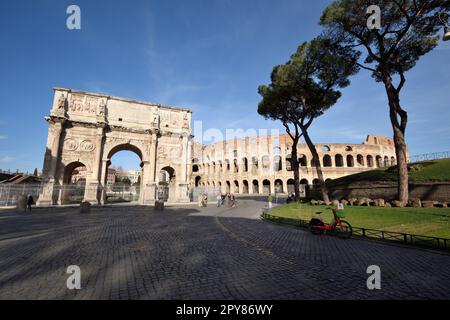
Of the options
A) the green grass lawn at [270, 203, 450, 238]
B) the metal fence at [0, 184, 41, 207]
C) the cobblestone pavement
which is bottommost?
the cobblestone pavement

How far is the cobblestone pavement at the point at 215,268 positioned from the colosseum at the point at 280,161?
1466 inches

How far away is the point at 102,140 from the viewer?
2125 centimetres

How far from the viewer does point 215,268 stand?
3947 millimetres

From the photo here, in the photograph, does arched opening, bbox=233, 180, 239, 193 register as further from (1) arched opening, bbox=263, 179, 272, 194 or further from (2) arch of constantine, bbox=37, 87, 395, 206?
(2) arch of constantine, bbox=37, 87, 395, 206

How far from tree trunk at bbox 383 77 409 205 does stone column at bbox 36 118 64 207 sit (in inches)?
1020

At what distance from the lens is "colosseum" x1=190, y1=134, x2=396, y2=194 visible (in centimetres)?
4191

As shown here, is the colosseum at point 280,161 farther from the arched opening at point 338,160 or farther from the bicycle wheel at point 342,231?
the bicycle wheel at point 342,231

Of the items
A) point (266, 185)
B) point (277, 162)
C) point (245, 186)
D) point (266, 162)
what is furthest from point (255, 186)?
point (277, 162)

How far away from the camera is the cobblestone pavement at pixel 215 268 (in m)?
2.97

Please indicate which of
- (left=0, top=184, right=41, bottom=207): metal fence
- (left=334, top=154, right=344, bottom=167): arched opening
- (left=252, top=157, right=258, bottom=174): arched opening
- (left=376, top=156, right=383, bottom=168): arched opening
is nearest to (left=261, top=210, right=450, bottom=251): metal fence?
(left=0, top=184, right=41, bottom=207): metal fence

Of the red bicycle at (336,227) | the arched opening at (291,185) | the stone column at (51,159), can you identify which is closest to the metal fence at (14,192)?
the stone column at (51,159)
